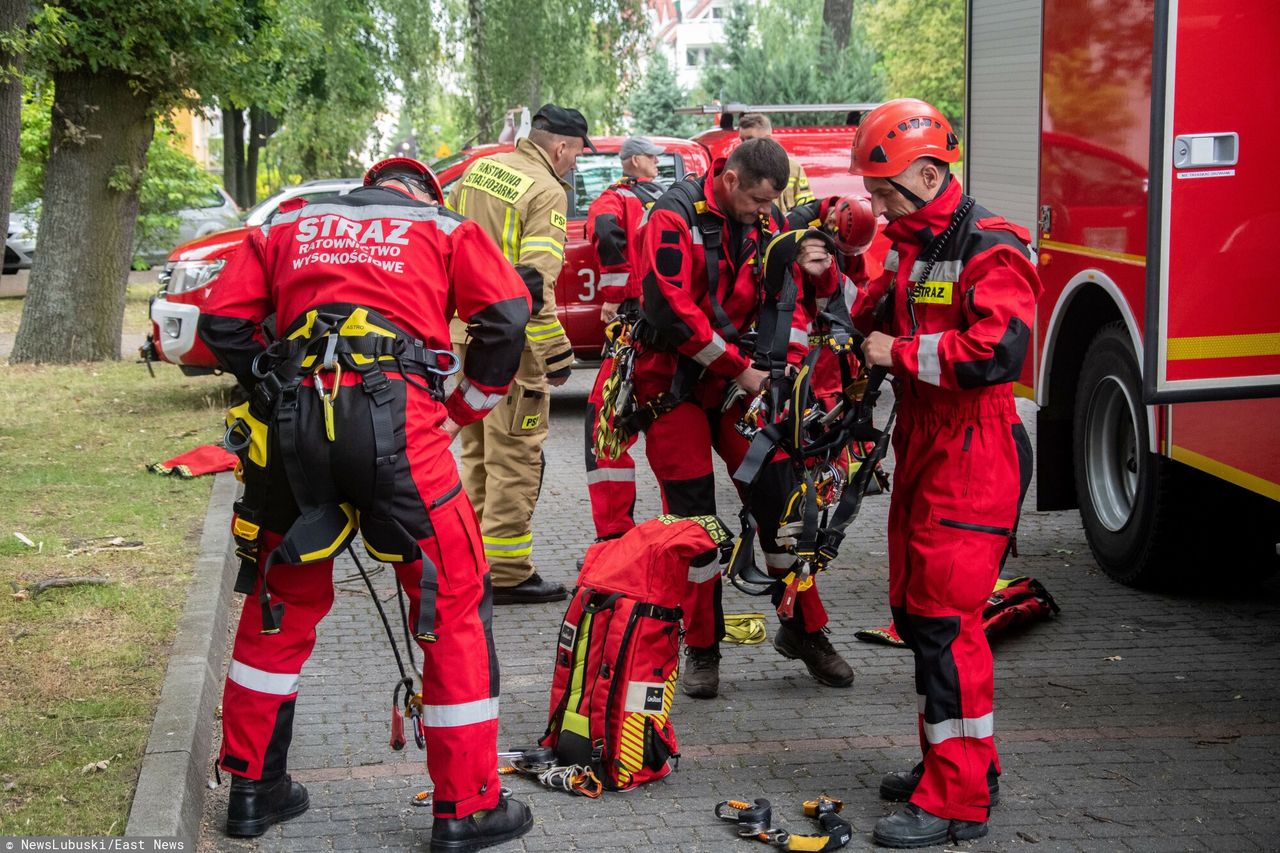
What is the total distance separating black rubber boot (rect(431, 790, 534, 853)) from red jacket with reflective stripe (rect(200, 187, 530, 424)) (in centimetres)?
121

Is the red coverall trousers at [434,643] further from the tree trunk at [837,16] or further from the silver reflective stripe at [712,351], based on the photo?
the tree trunk at [837,16]

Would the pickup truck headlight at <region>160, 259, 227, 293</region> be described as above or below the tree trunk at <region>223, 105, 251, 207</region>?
below

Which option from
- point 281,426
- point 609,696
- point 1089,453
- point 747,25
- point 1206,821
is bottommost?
point 1206,821

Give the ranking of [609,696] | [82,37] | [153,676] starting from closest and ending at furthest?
1. [609,696]
2. [153,676]
3. [82,37]

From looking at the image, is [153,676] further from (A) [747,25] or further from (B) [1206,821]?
(A) [747,25]

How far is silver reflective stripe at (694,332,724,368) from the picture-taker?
527 centimetres

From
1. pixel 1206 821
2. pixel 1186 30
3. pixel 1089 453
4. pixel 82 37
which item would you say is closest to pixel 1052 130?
pixel 1089 453

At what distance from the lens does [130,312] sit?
19.8 m

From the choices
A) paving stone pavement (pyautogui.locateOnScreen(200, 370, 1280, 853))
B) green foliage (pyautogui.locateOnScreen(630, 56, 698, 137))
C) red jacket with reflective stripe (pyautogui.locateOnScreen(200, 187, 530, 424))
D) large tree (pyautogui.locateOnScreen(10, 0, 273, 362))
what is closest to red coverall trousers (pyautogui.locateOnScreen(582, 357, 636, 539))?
paving stone pavement (pyautogui.locateOnScreen(200, 370, 1280, 853))

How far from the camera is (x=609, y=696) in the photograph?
4.64m

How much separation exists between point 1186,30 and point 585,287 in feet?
23.1

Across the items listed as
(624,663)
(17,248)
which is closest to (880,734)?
(624,663)

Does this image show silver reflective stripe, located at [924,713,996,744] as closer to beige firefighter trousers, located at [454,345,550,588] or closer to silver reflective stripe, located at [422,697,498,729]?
silver reflective stripe, located at [422,697,498,729]

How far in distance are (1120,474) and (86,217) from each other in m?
9.54
